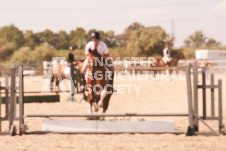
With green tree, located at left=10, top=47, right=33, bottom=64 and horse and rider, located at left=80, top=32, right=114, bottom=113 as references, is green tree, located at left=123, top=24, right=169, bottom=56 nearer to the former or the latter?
green tree, located at left=10, top=47, right=33, bottom=64

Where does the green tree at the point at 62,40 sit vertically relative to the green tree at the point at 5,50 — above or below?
above

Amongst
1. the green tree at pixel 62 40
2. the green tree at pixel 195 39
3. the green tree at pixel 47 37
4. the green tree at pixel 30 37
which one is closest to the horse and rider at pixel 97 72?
the green tree at pixel 30 37

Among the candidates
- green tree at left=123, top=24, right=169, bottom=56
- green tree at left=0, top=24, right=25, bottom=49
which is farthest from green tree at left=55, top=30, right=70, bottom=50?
green tree at left=123, top=24, right=169, bottom=56

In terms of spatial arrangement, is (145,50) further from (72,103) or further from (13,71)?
(13,71)

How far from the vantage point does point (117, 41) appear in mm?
109812

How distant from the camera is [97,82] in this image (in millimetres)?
8758

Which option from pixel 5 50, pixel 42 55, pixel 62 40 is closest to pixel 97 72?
pixel 42 55

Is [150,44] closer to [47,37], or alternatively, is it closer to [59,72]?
[59,72]

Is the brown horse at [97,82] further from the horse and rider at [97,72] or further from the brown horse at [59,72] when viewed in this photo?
the brown horse at [59,72]

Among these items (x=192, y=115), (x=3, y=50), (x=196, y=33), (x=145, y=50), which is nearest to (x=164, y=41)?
(x=145, y=50)

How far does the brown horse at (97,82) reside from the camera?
854cm

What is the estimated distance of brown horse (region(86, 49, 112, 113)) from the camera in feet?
28.0

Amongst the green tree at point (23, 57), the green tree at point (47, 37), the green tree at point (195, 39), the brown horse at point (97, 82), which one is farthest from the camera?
the green tree at point (195, 39)

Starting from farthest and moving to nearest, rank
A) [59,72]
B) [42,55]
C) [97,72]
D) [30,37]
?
[30,37] < [42,55] < [59,72] < [97,72]
